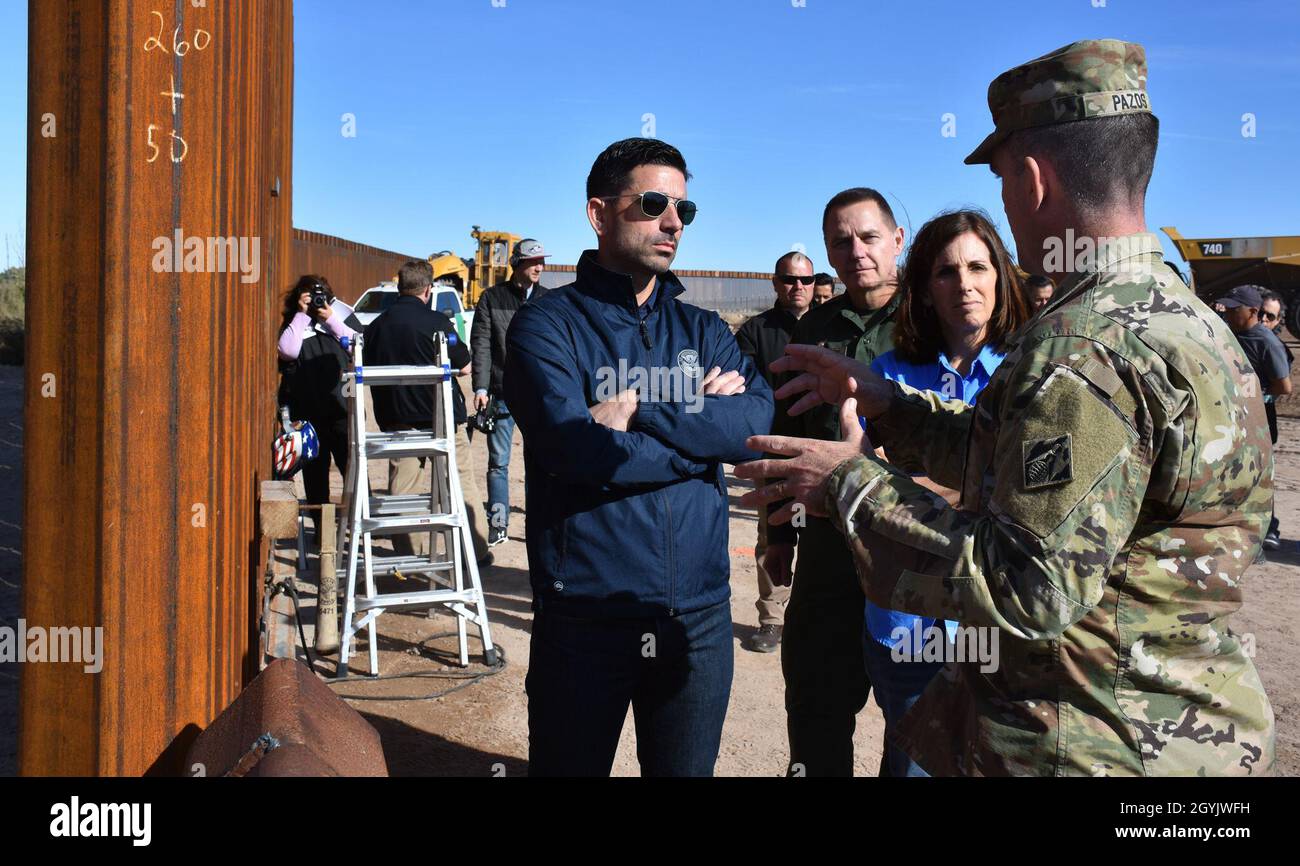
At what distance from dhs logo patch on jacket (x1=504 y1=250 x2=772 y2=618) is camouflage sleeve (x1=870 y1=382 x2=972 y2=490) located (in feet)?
2.24

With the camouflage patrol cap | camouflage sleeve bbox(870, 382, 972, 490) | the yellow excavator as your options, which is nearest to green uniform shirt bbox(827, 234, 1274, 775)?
the camouflage patrol cap

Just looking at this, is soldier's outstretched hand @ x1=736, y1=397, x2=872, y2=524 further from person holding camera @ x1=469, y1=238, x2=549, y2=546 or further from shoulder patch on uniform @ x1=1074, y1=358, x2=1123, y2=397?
person holding camera @ x1=469, y1=238, x2=549, y2=546

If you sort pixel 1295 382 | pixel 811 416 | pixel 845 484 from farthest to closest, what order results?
pixel 1295 382
pixel 811 416
pixel 845 484

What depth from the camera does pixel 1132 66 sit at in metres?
1.79

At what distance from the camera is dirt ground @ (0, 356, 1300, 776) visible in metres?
4.51

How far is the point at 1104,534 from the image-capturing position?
5.08ft

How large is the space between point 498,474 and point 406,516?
7.62 ft

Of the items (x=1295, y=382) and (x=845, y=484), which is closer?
(x=845, y=484)

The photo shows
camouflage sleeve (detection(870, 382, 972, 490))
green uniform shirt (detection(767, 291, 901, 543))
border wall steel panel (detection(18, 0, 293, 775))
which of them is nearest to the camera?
border wall steel panel (detection(18, 0, 293, 775))

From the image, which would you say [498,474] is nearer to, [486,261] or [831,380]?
[831,380]

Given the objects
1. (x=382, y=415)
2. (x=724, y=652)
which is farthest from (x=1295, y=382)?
(x=724, y=652)

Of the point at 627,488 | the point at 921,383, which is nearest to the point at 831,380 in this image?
the point at 627,488
